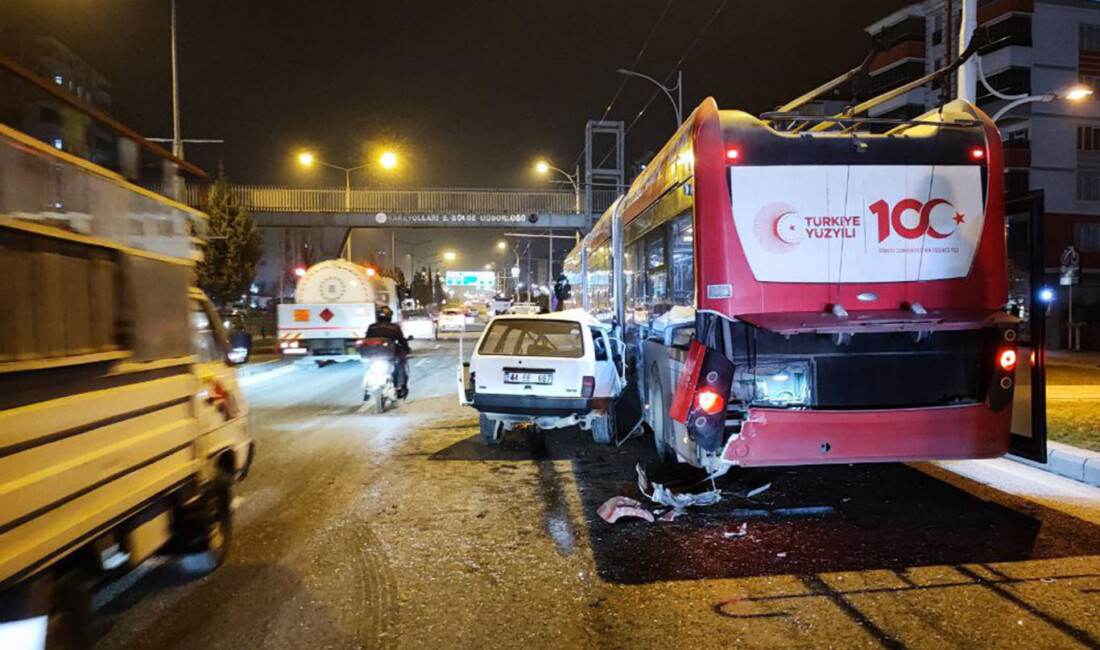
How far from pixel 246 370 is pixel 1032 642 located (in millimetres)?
18774

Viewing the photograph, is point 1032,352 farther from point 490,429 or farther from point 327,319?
point 327,319

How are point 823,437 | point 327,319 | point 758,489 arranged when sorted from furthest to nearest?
point 327,319, point 758,489, point 823,437

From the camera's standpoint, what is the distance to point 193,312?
5043 millimetres

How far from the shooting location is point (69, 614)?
3.21 m

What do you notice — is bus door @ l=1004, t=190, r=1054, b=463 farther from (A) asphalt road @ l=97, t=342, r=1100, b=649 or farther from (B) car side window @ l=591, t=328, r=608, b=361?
(B) car side window @ l=591, t=328, r=608, b=361

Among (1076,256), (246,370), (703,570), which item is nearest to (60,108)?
(703,570)

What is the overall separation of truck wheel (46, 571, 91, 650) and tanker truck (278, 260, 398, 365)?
18.2 meters

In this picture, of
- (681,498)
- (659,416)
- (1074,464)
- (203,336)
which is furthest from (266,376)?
(1074,464)

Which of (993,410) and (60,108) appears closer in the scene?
(60,108)

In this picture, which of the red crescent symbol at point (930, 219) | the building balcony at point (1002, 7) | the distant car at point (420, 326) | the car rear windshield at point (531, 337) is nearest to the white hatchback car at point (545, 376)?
the car rear windshield at point (531, 337)

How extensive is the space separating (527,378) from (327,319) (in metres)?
14.0

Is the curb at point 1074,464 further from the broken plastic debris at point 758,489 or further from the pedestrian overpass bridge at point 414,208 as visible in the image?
the pedestrian overpass bridge at point 414,208

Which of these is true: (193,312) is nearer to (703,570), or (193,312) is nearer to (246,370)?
(703,570)

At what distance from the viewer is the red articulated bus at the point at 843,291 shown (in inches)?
234
